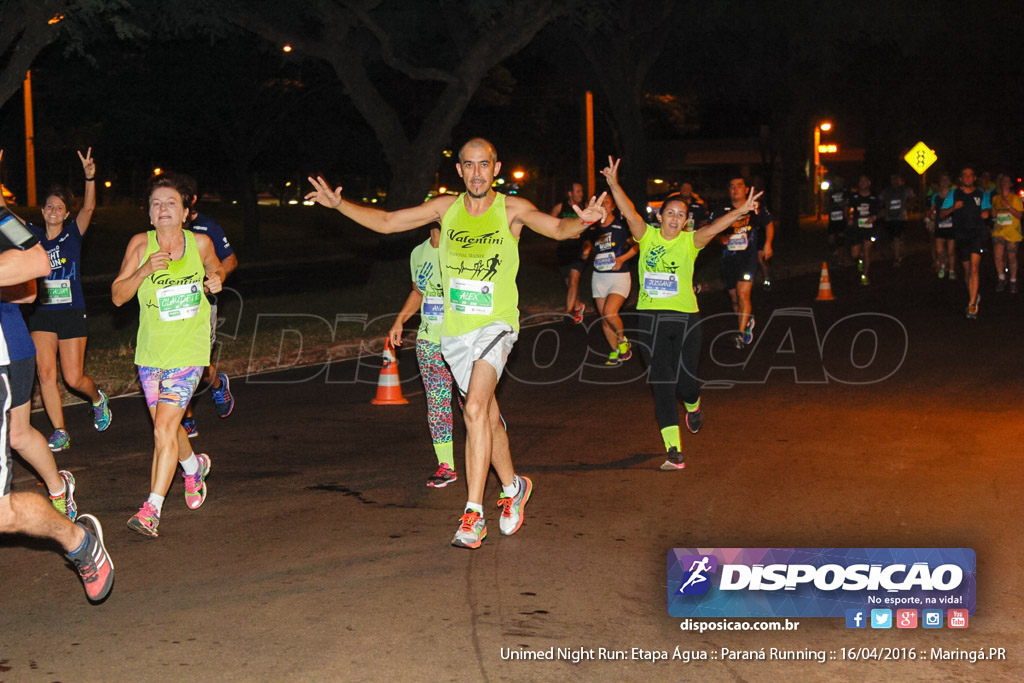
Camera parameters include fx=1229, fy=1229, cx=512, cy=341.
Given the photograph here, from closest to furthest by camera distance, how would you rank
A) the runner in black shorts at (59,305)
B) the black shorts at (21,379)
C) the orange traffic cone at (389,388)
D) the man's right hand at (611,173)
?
1. the black shorts at (21,379)
2. the man's right hand at (611,173)
3. the runner in black shorts at (59,305)
4. the orange traffic cone at (389,388)

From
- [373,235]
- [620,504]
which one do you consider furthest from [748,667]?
[373,235]

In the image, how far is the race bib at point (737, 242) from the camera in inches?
613

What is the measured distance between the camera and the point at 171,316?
700cm

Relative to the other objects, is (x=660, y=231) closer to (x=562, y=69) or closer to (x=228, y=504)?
(x=228, y=504)

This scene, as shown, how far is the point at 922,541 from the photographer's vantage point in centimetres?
659

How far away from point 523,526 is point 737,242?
30.6 ft

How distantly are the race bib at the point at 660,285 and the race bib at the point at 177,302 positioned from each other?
3515 mm

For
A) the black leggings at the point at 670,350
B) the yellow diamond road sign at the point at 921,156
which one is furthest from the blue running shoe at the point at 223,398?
the yellow diamond road sign at the point at 921,156

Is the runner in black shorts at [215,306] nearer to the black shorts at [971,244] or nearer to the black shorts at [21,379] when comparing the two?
the black shorts at [21,379]

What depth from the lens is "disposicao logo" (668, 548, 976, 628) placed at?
4984mm

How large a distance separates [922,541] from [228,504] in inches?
161

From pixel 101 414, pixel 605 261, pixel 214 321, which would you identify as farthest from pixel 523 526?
pixel 605 261

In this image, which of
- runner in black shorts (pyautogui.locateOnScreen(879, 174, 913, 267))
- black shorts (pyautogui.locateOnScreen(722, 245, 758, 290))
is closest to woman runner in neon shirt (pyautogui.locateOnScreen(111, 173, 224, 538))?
black shorts (pyautogui.locateOnScreen(722, 245, 758, 290))

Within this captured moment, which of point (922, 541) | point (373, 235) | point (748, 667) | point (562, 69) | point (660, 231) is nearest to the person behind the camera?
point (748, 667)
